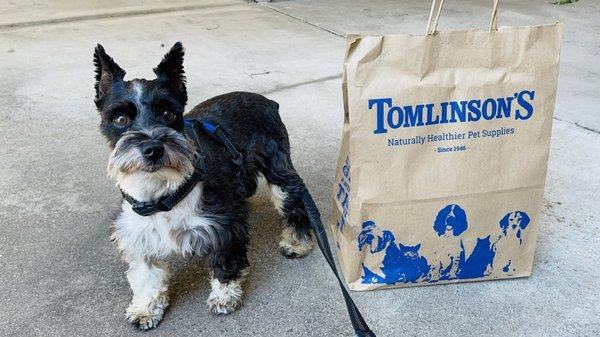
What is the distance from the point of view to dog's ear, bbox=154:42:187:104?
2.17 meters

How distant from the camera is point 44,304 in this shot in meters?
2.46

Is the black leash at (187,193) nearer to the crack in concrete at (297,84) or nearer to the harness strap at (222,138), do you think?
the harness strap at (222,138)

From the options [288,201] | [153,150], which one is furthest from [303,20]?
[153,150]

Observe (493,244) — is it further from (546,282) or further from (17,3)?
(17,3)

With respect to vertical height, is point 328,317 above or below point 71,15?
below

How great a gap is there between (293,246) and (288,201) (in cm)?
23

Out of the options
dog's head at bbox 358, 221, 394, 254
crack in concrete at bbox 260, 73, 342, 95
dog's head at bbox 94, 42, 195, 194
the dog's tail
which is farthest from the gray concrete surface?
dog's head at bbox 94, 42, 195, 194

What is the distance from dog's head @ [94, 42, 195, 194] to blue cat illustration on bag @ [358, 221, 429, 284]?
0.80 metres

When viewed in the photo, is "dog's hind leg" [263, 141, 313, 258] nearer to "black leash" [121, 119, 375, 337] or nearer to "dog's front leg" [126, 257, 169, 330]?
"black leash" [121, 119, 375, 337]

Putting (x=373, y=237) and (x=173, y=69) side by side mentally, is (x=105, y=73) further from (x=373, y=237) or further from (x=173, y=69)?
(x=373, y=237)

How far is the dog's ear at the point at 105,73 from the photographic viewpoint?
6.98ft

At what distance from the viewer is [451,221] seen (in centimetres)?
235

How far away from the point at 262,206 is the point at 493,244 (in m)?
1.30

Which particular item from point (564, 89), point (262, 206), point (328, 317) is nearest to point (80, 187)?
point (262, 206)
